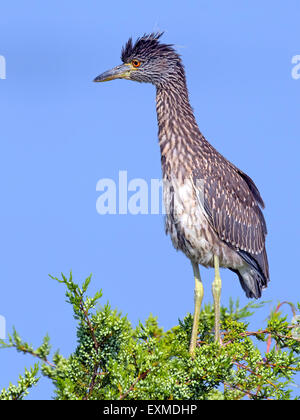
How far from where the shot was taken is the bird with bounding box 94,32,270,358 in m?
8.94

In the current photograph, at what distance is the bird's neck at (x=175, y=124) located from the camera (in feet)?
29.8

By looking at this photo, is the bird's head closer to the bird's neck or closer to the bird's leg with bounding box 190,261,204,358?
the bird's neck

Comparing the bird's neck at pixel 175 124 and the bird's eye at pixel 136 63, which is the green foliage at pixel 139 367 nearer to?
the bird's neck at pixel 175 124

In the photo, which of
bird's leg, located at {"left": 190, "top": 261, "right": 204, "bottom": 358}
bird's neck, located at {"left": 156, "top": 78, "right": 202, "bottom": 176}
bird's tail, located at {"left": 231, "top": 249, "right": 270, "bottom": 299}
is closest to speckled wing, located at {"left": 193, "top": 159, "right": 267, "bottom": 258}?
bird's tail, located at {"left": 231, "top": 249, "right": 270, "bottom": 299}

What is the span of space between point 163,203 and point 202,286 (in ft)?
4.00

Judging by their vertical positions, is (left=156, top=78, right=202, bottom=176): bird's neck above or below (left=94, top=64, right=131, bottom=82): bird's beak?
below

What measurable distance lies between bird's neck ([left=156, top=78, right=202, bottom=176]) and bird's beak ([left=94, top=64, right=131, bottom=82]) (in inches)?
18.1

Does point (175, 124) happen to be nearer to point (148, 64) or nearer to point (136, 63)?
point (148, 64)

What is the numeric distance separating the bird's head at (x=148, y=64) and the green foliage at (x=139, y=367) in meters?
3.30

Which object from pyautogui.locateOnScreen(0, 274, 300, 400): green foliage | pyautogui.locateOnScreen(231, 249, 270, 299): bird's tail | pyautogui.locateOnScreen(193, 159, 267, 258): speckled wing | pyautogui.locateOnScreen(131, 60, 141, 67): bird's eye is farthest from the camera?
pyautogui.locateOnScreen(231, 249, 270, 299): bird's tail

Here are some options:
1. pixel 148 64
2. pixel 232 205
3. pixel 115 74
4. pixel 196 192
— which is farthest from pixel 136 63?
pixel 232 205
